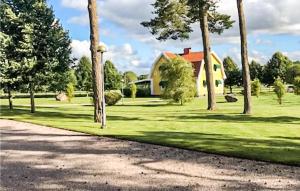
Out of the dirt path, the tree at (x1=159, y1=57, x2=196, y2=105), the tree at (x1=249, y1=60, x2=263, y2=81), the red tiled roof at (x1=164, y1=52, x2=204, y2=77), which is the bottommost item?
the dirt path

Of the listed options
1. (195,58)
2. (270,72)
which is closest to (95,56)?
(195,58)

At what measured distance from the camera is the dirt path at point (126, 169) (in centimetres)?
880

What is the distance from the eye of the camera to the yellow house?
223 ft

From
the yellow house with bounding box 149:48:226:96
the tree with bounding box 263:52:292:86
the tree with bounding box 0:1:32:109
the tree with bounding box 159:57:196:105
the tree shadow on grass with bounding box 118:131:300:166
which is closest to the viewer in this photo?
the tree shadow on grass with bounding box 118:131:300:166

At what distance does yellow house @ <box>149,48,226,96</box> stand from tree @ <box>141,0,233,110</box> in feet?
103

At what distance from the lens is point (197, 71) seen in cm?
6800

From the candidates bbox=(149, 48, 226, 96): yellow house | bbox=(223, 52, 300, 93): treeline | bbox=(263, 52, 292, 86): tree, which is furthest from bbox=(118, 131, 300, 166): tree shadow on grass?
bbox=(263, 52, 292, 86): tree

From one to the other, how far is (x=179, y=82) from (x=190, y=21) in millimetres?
8150

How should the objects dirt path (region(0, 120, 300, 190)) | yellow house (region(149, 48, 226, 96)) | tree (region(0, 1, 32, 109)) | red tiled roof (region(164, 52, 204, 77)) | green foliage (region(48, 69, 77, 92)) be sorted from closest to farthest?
dirt path (region(0, 120, 300, 190)) < tree (region(0, 1, 32, 109)) < green foliage (region(48, 69, 77, 92)) < yellow house (region(149, 48, 226, 96)) < red tiled roof (region(164, 52, 204, 77))

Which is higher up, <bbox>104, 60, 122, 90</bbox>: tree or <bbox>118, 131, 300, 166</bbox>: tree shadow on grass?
<bbox>104, 60, 122, 90</bbox>: tree

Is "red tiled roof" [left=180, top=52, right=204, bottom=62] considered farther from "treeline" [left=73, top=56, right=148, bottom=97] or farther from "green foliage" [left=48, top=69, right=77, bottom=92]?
"green foliage" [left=48, top=69, right=77, bottom=92]

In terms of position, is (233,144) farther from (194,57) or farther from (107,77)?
(107,77)

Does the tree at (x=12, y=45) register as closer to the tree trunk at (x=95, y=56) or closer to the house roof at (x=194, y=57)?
the tree trunk at (x=95, y=56)

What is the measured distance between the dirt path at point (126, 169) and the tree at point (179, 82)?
88.6 ft
